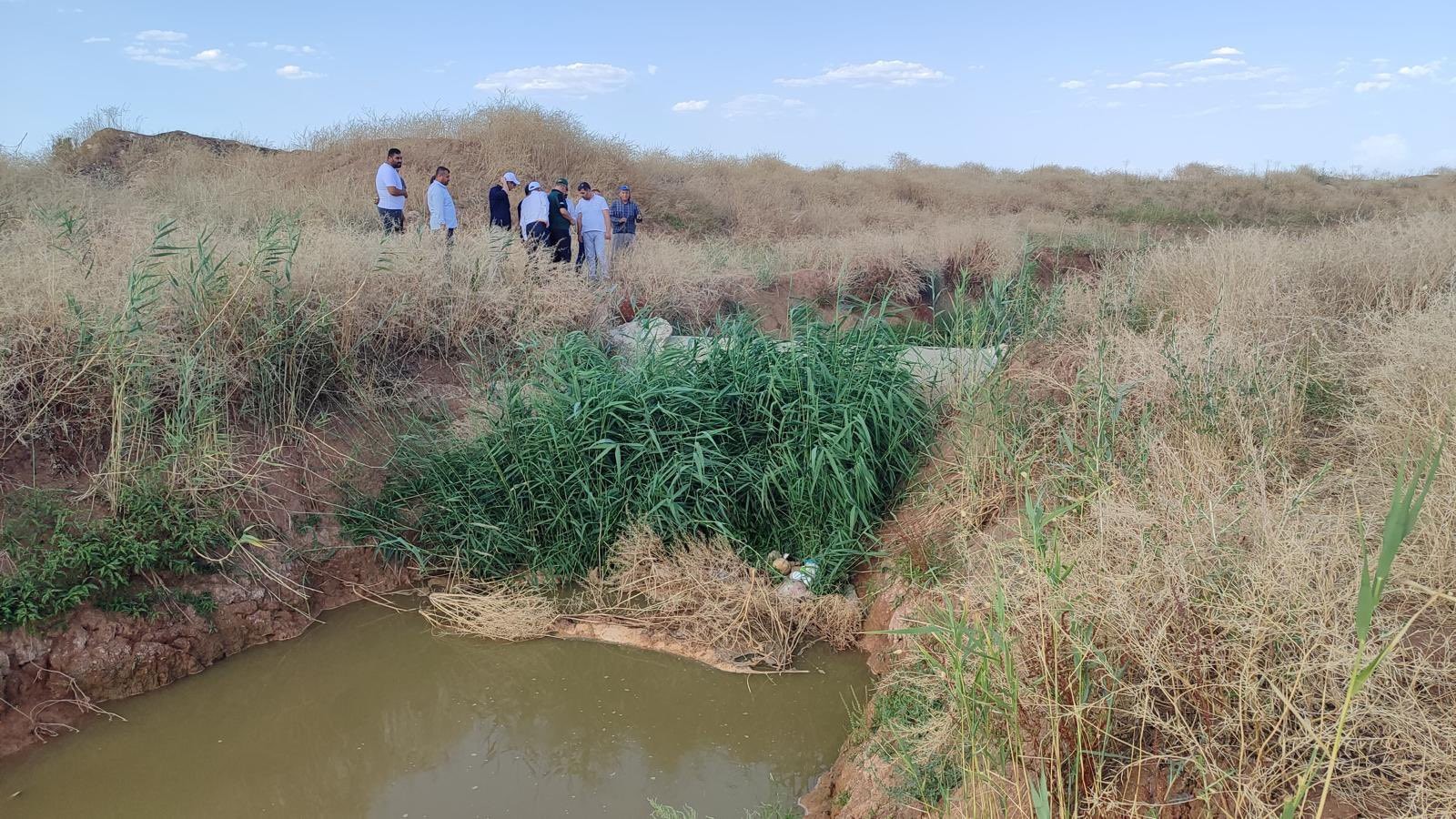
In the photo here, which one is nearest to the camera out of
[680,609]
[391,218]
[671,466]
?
[680,609]

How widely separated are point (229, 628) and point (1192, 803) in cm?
468

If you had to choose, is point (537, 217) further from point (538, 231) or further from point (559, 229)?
point (559, 229)

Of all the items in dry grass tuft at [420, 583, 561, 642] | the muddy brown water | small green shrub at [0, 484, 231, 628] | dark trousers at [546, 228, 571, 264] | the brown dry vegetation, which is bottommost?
the muddy brown water

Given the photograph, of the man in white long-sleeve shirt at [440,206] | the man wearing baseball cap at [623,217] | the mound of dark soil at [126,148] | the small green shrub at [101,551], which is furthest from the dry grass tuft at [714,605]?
the mound of dark soil at [126,148]

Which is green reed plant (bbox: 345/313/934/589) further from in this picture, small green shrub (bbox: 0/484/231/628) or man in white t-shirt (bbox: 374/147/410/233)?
man in white t-shirt (bbox: 374/147/410/233)

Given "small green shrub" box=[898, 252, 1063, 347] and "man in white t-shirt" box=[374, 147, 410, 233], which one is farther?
"man in white t-shirt" box=[374, 147, 410, 233]

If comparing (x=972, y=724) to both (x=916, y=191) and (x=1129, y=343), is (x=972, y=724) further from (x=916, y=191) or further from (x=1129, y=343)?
(x=916, y=191)

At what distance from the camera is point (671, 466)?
537 centimetres

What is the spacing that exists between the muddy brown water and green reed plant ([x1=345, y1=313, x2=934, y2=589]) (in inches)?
27.0

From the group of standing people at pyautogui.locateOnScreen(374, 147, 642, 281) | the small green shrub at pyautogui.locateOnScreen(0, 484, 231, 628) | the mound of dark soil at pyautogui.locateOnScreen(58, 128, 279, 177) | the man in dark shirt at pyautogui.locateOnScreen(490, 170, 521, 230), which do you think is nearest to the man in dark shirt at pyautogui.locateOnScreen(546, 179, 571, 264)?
the group of standing people at pyautogui.locateOnScreen(374, 147, 642, 281)

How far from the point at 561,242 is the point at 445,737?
5896mm

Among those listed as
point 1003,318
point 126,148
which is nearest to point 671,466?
point 1003,318

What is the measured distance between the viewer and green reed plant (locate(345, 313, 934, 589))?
5.38 metres

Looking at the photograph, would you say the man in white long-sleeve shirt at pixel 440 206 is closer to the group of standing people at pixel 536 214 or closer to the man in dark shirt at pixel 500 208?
the group of standing people at pixel 536 214
